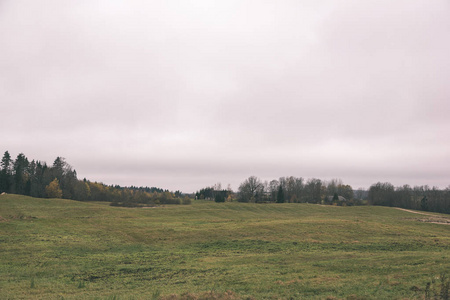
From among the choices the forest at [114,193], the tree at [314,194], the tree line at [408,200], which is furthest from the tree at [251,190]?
the tree line at [408,200]

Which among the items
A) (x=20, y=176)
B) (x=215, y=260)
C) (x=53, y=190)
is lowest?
(x=215, y=260)

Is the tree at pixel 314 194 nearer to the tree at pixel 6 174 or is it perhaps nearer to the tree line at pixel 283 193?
the tree line at pixel 283 193

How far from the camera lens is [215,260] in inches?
1016

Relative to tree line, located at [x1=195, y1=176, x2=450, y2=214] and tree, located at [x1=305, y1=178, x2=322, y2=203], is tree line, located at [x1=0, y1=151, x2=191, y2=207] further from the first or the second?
tree, located at [x1=305, y1=178, x2=322, y2=203]

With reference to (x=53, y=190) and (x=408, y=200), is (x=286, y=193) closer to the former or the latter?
(x=408, y=200)

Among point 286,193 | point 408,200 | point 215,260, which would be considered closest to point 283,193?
point 286,193

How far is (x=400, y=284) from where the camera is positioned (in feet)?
51.9

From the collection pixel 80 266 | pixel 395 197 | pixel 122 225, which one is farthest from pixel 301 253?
pixel 395 197

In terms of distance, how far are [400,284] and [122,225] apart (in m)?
38.8

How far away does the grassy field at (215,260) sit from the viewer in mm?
16406

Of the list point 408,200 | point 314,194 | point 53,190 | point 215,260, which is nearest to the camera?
point 215,260

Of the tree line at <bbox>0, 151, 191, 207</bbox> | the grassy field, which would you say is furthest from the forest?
the grassy field

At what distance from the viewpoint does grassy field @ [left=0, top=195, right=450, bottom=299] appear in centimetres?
1641

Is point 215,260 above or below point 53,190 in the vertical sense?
below
